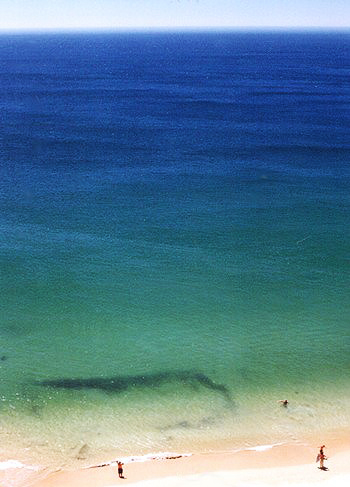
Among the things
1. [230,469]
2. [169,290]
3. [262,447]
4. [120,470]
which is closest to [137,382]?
[120,470]

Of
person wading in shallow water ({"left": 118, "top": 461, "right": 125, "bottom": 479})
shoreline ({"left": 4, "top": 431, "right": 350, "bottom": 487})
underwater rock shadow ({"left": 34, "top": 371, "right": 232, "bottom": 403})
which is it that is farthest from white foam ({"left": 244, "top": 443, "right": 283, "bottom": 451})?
person wading in shallow water ({"left": 118, "top": 461, "right": 125, "bottom": 479})

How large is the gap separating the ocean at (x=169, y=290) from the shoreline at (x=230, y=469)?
2.85 ft

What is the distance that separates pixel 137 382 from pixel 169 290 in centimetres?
1187

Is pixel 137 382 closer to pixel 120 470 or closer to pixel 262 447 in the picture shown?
pixel 120 470

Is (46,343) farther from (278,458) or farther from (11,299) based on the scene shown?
(278,458)

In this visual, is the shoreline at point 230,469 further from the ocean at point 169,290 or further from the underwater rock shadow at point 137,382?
the underwater rock shadow at point 137,382

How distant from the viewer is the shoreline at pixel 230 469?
90.2ft

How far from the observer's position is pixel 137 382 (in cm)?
3550

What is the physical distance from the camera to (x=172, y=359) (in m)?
37.6

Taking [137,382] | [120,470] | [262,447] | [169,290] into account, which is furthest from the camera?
[169,290]

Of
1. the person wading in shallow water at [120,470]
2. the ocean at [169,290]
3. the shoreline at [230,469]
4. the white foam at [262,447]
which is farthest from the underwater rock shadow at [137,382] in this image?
the person wading in shallow water at [120,470]

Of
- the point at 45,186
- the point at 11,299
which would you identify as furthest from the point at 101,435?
the point at 45,186

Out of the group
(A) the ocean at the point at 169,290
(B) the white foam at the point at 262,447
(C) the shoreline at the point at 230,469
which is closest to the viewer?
(C) the shoreline at the point at 230,469

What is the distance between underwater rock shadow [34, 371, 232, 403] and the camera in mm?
35031
